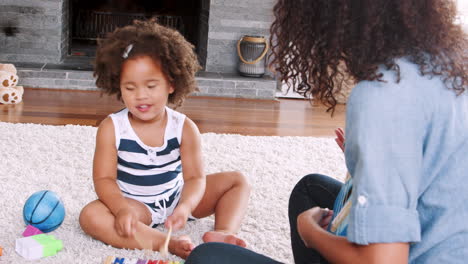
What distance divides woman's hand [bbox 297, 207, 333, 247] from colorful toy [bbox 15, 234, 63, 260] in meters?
0.83

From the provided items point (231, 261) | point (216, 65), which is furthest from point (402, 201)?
point (216, 65)

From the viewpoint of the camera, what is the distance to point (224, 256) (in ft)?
3.16

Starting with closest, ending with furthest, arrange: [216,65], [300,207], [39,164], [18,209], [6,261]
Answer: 1. [300,207]
2. [6,261]
3. [18,209]
4. [39,164]
5. [216,65]

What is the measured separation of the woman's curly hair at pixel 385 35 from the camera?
2.58 ft

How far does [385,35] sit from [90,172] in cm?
162

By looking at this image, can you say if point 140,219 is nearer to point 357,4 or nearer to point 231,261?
point 231,261

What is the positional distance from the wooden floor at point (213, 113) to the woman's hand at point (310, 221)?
71.6 inches

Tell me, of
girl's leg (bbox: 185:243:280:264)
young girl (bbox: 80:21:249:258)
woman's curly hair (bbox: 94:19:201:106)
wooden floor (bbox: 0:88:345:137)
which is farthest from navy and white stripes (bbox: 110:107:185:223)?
wooden floor (bbox: 0:88:345:137)

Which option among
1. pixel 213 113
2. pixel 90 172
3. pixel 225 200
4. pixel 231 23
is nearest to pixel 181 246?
pixel 225 200

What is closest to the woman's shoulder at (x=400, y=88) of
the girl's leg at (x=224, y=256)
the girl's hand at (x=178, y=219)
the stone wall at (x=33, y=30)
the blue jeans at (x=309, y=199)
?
the girl's leg at (x=224, y=256)

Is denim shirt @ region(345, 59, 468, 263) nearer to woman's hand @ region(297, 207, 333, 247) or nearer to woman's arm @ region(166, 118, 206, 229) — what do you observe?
woman's hand @ region(297, 207, 333, 247)

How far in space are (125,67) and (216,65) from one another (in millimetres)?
2563

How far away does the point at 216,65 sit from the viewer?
4.20 m

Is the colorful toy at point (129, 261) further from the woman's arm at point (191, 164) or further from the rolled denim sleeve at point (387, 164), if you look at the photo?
the rolled denim sleeve at point (387, 164)
